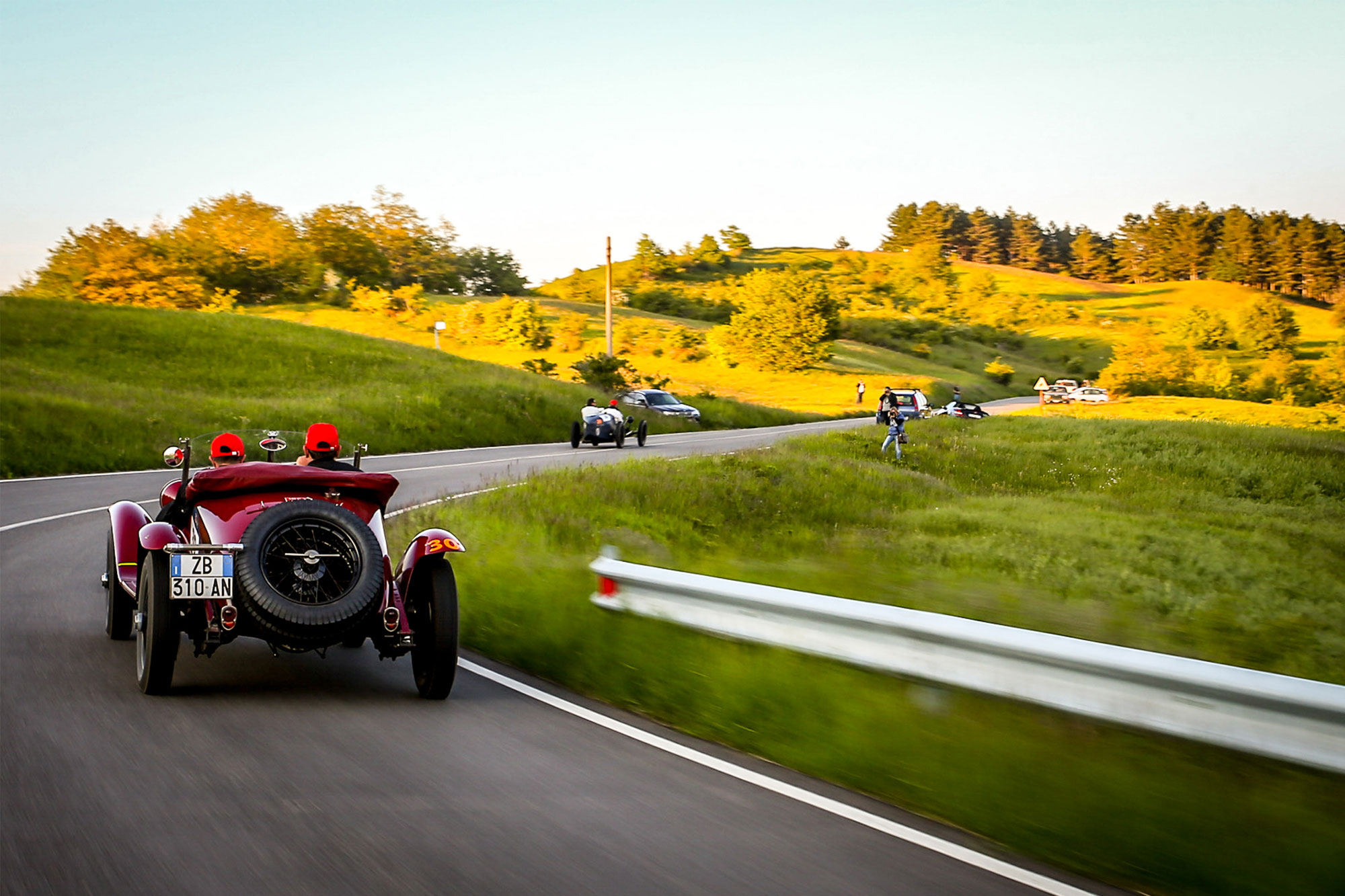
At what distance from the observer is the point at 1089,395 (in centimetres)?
8081

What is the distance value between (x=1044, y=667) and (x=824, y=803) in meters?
1.09

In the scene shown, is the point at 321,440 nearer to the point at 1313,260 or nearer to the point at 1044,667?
the point at 1044,667

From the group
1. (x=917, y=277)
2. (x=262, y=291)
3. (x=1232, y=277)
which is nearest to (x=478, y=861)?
(x=262, y=291)

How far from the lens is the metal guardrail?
163 inches

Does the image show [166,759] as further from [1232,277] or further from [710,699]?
[1232,277]

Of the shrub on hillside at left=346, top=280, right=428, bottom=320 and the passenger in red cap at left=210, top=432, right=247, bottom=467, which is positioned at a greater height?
the shrub on hillside at left=346, top=280, right=428, bottom=320

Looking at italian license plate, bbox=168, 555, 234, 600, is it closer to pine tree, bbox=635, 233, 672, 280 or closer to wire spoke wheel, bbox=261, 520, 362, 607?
wire spoke wheel, bbox=261, 520, 362, 607

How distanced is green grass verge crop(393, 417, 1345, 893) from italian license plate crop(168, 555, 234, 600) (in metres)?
2.26

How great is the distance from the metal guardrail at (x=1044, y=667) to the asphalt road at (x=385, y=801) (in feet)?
2.21

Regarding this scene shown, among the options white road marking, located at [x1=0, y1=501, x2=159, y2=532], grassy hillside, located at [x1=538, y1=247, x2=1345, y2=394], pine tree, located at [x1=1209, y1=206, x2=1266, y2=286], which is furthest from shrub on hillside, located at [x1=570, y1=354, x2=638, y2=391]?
pine tree, located at [x1=1209, y1=206, x2=1266, y2=286]

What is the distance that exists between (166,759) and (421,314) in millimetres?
83512

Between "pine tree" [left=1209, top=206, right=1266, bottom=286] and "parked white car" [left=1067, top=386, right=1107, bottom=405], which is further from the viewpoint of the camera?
"pine tree" [left=1209, top=206, right=1266, bottom=286]

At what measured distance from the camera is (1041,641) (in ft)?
16.5

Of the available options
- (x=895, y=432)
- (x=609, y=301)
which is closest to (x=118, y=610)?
(x=895, y=432)
